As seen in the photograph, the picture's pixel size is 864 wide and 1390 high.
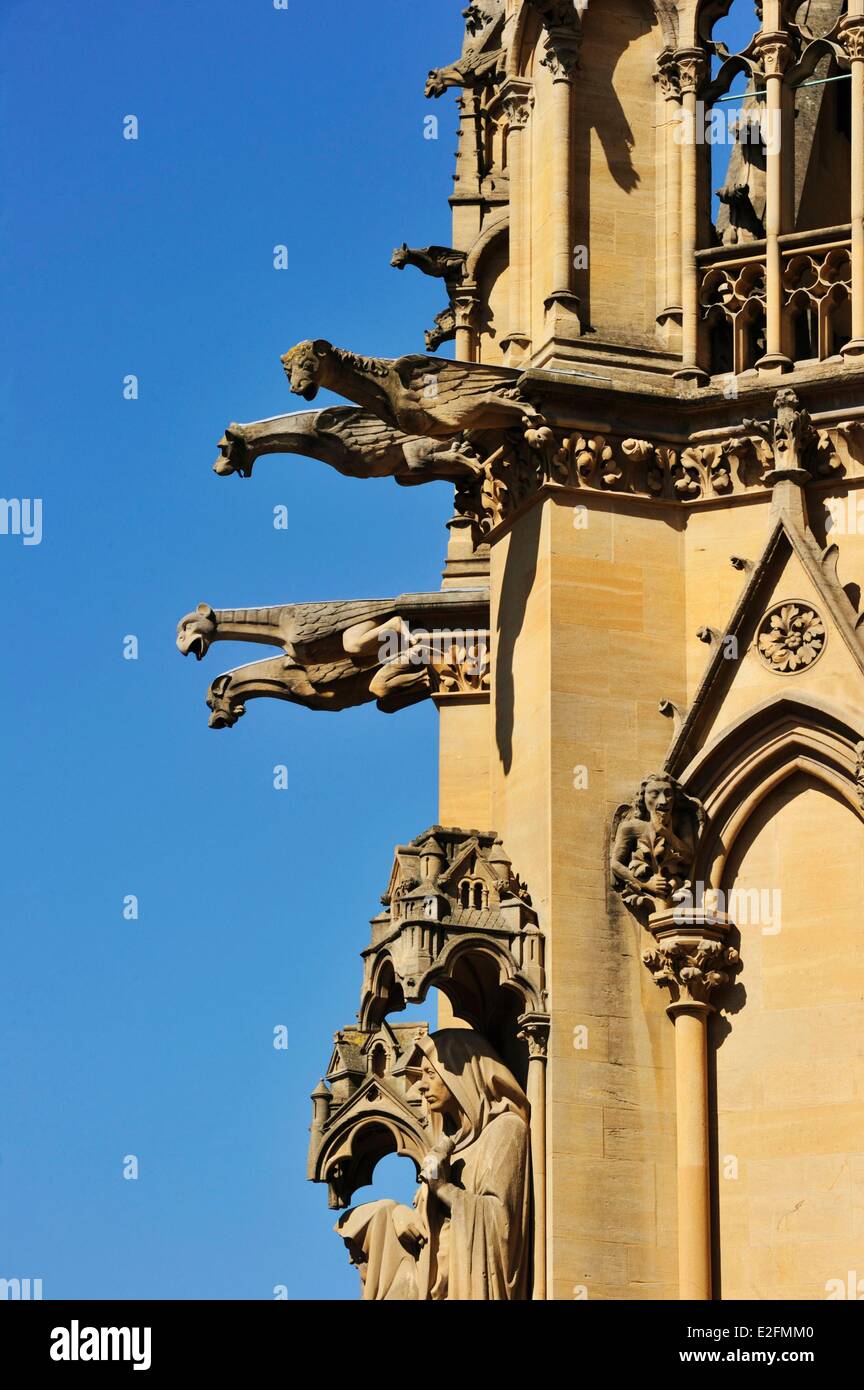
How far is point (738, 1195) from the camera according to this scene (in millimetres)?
23547

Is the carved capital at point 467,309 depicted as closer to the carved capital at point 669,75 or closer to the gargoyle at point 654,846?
the carved capital at point 669,75

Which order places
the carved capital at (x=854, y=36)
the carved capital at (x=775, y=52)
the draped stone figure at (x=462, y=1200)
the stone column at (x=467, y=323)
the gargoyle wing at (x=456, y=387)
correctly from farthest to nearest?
the stone column at (x=467, y=323)
the carved capital at (x=775, y=52)
the carved capital at (x=854, y=36)
the gargoyle wing at (x=456, y=387)
the draped stone figure at (x=462, y=1200)

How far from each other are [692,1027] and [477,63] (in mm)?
9094

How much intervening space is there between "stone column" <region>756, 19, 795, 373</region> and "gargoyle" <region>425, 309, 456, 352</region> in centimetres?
444

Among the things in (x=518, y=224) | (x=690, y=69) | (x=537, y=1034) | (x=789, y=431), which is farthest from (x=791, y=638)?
(x=690, y=69)

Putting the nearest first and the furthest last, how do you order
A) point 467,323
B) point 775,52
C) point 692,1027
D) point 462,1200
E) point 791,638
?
point 462,1200
point 692,1027
point 791,638
point 775,52
point 467,323

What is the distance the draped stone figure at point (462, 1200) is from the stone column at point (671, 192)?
498 cm

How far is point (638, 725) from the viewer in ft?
80.4

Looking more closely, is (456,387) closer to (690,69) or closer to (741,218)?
(690,69)

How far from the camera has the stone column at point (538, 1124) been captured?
76.2 ft

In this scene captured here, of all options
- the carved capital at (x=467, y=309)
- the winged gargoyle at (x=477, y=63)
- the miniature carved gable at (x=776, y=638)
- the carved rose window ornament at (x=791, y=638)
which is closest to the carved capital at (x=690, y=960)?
the miniature carved gable at (x=776, y=638)
